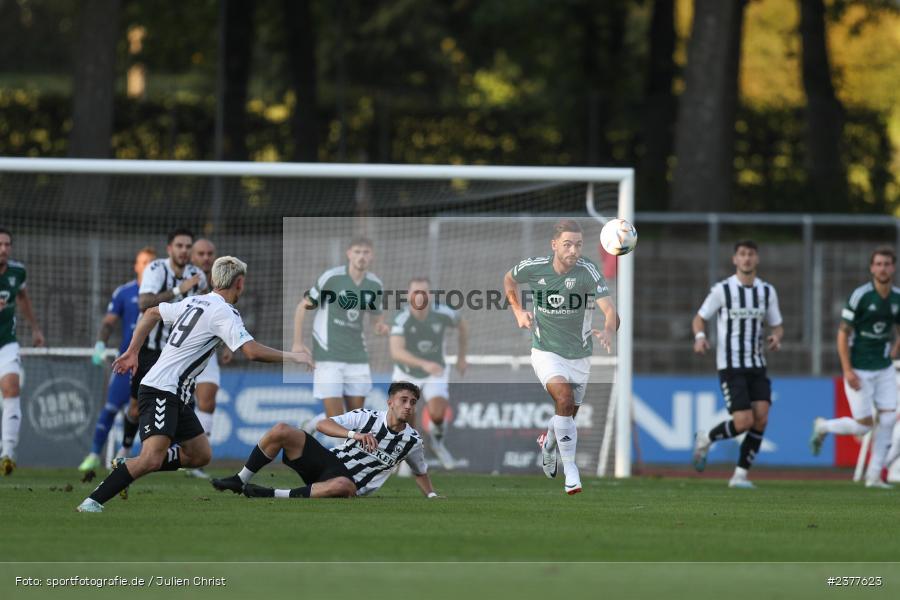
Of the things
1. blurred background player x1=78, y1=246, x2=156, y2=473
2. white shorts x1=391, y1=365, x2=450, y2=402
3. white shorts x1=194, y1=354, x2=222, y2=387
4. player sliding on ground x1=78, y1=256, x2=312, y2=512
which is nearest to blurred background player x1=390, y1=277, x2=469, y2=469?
white shorts x1=391, y1=365, x2=450, y2=402

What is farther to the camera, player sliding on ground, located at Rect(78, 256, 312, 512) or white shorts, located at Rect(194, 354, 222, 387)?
white shorts, located at Rect(194, 354, 222, 387)

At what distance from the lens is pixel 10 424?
14570 mm

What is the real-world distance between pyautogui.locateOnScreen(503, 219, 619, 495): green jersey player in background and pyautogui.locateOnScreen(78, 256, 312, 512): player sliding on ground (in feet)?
8.80

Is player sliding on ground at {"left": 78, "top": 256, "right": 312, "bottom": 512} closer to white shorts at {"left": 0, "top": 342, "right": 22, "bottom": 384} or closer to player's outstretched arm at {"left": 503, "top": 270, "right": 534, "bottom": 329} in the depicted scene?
player's outstretched arm at {"left": 503, "top": 270, "right": 534, "bottom": 329}

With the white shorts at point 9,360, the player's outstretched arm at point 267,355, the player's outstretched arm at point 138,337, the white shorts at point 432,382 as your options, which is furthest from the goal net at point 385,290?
the player's outstretched arm at point 267,355

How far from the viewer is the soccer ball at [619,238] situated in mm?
12688

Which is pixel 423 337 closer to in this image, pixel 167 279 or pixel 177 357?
pixel 167 279

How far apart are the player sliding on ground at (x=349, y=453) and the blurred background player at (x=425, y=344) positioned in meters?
4.52

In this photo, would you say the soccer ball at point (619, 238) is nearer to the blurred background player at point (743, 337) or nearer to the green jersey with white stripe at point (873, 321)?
the blurred background player at point (743, 337)

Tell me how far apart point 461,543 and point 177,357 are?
2.78m

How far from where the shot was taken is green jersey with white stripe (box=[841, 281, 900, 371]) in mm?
15312

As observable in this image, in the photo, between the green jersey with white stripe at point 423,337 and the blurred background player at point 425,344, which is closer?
the blurred background player at point 425,344

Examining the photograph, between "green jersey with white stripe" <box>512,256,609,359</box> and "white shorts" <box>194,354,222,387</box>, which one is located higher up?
"green jersey with white stripe" <box>512,256,609,359</box>

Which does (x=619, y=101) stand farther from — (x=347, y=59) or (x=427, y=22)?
(x=347, y=59)
